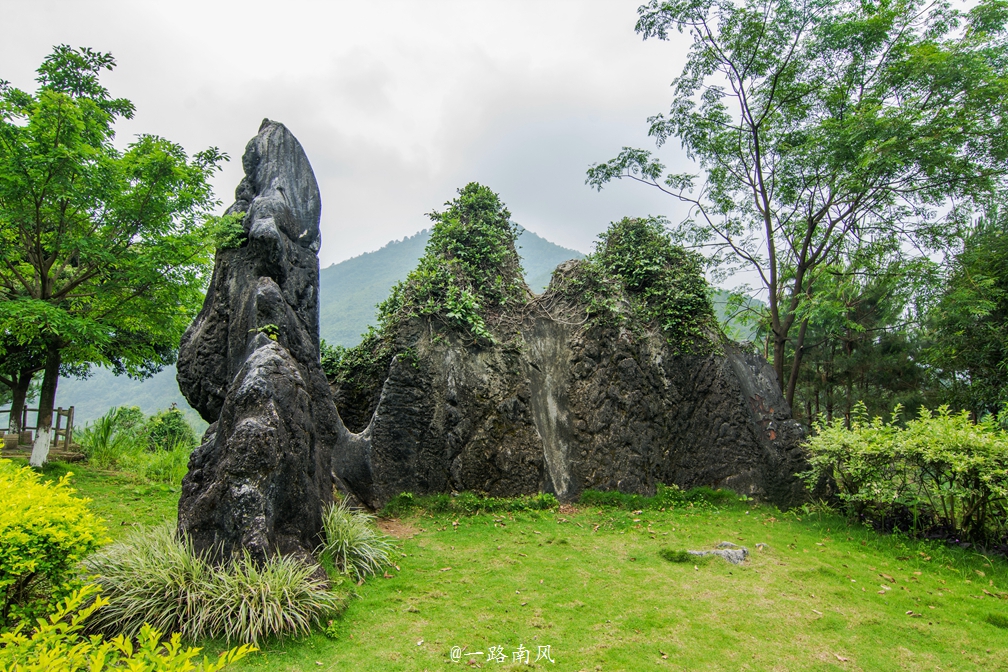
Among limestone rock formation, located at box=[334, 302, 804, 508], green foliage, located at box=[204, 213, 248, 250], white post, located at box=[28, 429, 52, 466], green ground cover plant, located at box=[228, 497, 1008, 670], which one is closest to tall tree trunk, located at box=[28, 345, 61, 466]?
white post, located at box=[28, 429, 52, 466]

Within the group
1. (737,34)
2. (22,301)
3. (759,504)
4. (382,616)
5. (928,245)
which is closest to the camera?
(382,616)

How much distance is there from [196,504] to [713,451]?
29.3 ft

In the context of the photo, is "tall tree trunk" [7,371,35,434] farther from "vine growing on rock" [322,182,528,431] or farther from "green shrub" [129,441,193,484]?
"vine growing on rock" [322,182,528,431]

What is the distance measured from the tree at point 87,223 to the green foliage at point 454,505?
19.7ft

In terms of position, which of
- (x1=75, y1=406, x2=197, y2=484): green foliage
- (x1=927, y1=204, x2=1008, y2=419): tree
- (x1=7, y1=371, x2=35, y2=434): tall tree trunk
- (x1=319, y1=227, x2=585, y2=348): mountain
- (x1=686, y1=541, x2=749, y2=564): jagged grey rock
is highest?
(x1=319, y1=227, x2=585, y2=348): mountain

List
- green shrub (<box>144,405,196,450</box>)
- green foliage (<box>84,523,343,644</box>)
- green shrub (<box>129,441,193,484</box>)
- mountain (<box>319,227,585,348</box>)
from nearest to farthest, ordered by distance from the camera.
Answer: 1. green foliage (<box>84,523,343,644</box>)
2. green shrub (<box>129,441,193,484</box>)
3. green shrub (<box>144,405,196,450</box>)
4. mountain (<box>319,227,585,348</box>)

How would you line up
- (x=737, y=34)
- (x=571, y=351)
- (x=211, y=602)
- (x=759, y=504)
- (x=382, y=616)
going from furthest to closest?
(x=737, y=34) < (x=571, y=351) < (x=759, y=504) < (x=382, y=616) < (x=211, y=602)

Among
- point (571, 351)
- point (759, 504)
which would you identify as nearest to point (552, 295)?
point (571, 351)

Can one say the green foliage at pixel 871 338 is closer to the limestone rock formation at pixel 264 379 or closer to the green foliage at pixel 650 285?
A: the green foliage at pixel 650 285

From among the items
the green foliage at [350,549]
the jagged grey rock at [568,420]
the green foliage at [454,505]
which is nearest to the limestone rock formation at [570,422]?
the jagged grey rock at [568,420]

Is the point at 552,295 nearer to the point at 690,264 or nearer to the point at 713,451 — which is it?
the point at 690,264

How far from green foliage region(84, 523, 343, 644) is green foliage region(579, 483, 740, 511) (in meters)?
5.65

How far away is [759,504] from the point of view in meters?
10.1

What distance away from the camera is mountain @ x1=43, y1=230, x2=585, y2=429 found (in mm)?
55594
